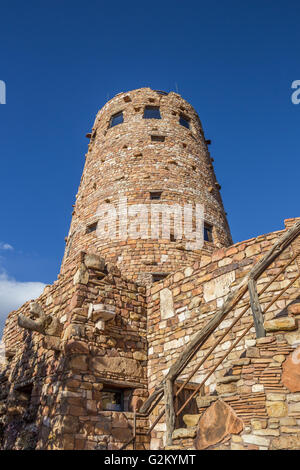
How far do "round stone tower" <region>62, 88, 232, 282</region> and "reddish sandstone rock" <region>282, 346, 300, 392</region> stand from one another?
282 inches

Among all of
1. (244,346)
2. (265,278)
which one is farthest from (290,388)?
(265,278)

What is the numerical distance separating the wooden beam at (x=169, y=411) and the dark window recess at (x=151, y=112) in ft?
42.2

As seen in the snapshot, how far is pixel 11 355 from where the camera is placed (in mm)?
10359

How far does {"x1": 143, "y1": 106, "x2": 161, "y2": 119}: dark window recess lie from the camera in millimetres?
16422

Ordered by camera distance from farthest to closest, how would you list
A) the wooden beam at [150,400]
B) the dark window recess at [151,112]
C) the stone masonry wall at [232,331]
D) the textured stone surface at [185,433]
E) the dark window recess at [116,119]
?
the dark window recess at [116,119] < the dark window recess at [151,112] < the wooden beam at [150,400] < the textured stone surface at [185,433] < the stone masonry wall at [232,331]

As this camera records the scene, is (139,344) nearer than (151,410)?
No

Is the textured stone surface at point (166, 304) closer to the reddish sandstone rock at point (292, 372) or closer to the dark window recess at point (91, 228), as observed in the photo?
the reddish sandstone rock at point (292, 372)

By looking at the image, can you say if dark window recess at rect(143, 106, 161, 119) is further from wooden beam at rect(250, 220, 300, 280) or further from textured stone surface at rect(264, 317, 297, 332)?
textured stone surface at rect(264, 317, 297, 332)

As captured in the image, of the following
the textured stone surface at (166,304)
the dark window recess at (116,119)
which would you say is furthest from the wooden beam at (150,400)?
the dark window recess at (116,119)

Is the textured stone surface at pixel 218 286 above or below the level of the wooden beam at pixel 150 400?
above

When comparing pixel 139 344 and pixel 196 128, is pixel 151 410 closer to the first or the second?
pixel 139 344

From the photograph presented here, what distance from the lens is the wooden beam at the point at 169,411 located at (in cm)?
535

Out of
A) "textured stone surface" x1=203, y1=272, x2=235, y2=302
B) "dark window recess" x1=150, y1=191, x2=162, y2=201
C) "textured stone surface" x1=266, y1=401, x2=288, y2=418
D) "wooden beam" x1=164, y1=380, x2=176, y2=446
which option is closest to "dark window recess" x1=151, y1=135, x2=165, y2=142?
"dark window recess" x1=150, y1=191, x2=162, y2=201
